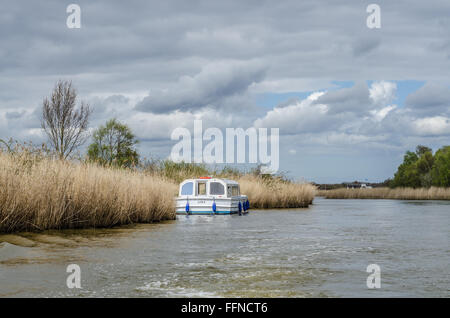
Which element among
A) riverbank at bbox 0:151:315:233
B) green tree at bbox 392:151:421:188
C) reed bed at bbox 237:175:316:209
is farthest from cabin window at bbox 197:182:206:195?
green tree at bbox 392:151:421:188

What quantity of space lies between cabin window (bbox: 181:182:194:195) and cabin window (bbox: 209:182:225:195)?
0.92 m

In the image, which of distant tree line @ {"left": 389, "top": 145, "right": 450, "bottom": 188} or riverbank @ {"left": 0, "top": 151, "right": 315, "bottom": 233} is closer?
riverbank @ {"left": 0, "top": 151, "right": 315, "bottom": 233}

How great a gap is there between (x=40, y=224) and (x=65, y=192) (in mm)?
1144

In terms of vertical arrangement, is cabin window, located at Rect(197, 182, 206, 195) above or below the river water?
above

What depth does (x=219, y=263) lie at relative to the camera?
9789 mm

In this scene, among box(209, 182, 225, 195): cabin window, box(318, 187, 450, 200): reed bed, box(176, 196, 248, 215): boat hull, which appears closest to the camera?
box(176, 196, 248, 215): boat hull

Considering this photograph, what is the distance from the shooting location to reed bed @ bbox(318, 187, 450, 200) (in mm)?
67875

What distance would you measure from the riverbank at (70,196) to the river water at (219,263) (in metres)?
Result: 0.67

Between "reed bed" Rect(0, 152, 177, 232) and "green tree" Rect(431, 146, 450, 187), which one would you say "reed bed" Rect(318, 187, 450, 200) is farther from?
"reed bed" Rect(0, 152, 177, 232)

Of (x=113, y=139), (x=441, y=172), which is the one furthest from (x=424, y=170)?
(x=113, y=139)

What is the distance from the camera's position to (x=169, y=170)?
31.4m

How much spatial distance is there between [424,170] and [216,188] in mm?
81442

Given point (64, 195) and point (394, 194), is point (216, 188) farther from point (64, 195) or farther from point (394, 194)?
point (394, 194)
